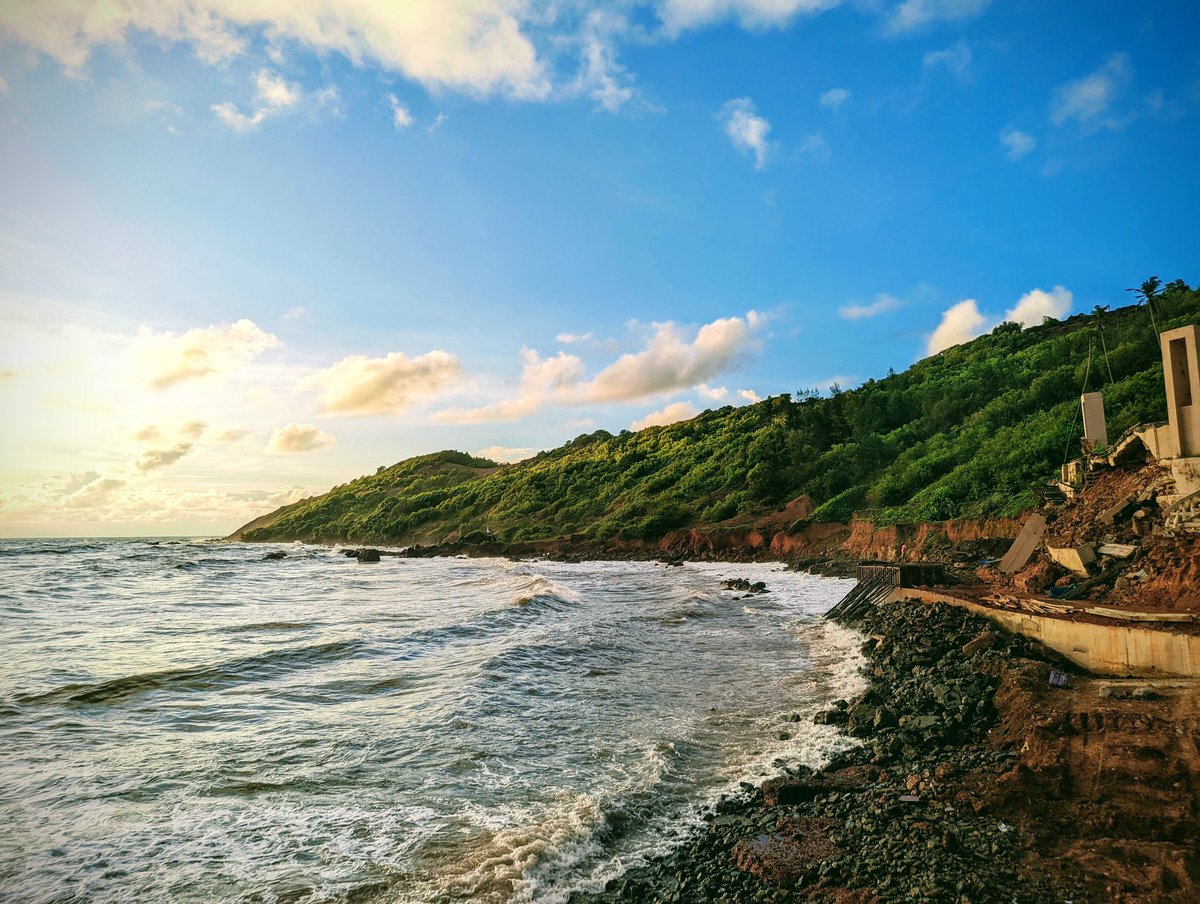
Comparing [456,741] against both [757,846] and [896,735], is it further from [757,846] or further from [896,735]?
[896,735]

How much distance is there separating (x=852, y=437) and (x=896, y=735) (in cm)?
5405

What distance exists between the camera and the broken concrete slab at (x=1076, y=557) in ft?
48.1

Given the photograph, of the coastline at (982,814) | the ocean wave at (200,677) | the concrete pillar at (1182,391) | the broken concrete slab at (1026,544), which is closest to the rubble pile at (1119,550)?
the broken concrete slab at (1026,544)

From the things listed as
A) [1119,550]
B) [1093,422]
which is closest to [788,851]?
[1119,550]

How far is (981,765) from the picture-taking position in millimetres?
7539

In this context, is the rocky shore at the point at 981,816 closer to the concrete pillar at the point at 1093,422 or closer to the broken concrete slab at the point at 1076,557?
the broken concrete slab at the point at 1076,557

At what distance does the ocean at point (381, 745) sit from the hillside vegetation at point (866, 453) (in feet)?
71.2

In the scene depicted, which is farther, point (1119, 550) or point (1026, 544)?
point (1026, 544)

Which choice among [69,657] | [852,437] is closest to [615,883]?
[69,657]

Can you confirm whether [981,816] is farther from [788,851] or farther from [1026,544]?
[1026,544]

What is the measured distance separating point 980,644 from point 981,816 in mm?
6514

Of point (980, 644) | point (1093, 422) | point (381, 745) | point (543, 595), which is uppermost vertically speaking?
point (1093, 422)

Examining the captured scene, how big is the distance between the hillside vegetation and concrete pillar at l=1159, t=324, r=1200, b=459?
16.4 metres

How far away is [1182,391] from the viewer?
13.2 meters
